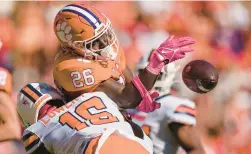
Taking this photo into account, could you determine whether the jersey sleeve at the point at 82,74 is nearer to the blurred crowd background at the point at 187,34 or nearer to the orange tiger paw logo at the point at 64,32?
the orange tiger paw logo at the point at 64,32

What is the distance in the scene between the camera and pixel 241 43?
20.6ft

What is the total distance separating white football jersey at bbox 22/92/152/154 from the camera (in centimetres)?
286

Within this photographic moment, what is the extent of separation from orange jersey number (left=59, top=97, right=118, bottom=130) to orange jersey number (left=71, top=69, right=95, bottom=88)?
9 centimetres

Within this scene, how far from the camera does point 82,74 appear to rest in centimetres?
299

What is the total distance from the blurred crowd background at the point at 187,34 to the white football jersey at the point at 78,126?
100 inches

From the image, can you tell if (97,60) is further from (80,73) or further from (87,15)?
(87,15)

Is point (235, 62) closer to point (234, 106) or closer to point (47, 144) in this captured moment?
point (234, 106)

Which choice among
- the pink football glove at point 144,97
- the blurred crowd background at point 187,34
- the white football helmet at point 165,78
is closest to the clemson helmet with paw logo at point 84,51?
the pink football glove at point 144,97

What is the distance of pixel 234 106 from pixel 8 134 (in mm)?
2494

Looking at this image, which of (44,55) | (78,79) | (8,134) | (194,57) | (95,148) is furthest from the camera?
(194,57)

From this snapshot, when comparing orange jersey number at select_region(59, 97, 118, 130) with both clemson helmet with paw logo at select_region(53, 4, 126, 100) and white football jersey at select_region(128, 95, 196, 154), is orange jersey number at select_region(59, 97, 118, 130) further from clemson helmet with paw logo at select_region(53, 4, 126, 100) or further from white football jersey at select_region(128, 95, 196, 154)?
white football jersey at select_region(128, 95, 196, 154)

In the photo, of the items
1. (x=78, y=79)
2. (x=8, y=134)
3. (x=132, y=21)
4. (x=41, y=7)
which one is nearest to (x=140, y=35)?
(x=132, y=21)

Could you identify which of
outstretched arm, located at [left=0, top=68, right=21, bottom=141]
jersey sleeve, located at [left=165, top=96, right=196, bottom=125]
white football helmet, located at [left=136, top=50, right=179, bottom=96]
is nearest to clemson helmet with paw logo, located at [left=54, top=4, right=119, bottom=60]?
jersey sleeve, located at [left=165, top=96, right=196, bottom=125]

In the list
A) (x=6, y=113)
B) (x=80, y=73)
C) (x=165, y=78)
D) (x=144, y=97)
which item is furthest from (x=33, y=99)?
(x=165, y=78)
